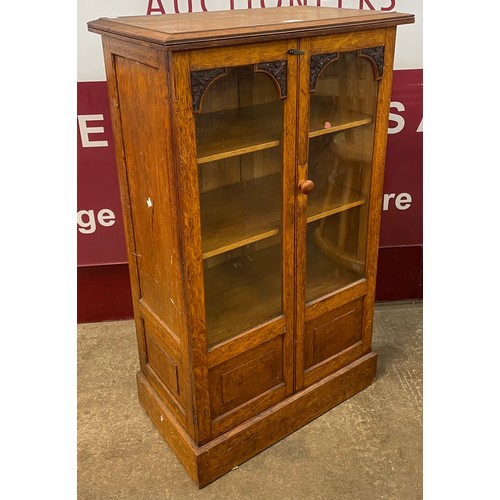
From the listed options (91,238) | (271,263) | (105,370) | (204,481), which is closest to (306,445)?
(204,481)

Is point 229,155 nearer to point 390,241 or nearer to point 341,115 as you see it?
point 341,115

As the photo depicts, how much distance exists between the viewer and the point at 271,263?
225 centimetres

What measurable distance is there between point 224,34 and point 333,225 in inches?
39.0

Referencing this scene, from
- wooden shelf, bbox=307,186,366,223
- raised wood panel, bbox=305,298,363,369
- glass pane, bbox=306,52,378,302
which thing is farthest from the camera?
raised wood panel, bbox=305,298,363,369

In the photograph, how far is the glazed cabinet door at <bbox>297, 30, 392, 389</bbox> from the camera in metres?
2.09

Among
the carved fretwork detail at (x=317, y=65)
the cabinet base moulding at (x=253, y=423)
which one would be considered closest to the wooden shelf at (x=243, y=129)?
the carved fretwork detail at (x=317, y=65)

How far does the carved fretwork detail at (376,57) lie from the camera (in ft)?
6.90

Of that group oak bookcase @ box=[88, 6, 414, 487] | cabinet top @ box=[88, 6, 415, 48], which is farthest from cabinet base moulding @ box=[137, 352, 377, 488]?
cabinet top @ box=[88, 6, 415, 48]

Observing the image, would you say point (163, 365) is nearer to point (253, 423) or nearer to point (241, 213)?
point (253, 423)

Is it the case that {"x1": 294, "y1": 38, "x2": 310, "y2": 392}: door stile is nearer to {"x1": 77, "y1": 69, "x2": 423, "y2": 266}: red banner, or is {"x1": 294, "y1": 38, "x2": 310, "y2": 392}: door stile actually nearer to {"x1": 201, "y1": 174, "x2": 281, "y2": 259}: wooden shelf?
{"x1": 201, "y1": 174, "x2": 281, "y2": 259}: wooden shelf

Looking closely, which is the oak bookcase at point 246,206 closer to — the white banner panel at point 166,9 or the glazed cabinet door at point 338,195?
the glazed cabinet door at point 338,195

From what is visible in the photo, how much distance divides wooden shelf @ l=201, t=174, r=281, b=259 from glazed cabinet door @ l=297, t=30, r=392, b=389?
4.3 inches

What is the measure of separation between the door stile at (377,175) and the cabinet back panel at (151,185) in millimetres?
907

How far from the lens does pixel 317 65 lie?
6.48 ft
